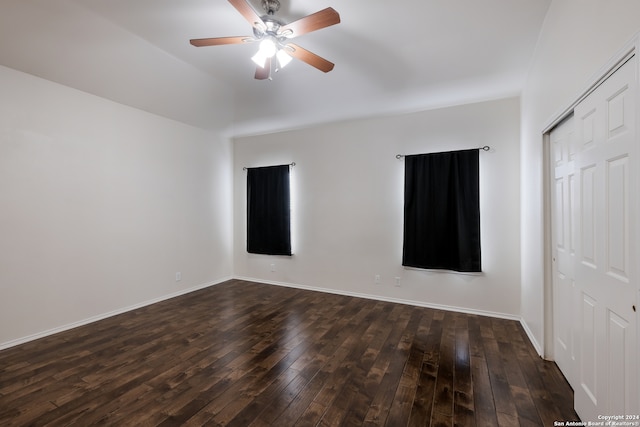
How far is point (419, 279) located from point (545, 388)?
197cm

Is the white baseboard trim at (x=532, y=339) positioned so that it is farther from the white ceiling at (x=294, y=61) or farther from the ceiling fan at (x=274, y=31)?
the ceiling fan at (x=274, y=31)

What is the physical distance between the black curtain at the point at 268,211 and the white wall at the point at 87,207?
89 cm

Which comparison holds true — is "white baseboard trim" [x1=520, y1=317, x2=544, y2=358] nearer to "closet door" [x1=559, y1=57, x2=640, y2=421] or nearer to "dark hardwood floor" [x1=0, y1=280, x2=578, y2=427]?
"dark hardwood floor" [x1=0, y1=280, x2=578, y2=427]

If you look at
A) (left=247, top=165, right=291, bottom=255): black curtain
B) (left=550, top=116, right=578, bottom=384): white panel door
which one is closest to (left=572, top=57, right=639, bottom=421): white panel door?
(left=550, top=116, right=578, bottom=384): white panel door

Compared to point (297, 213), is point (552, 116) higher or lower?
higher

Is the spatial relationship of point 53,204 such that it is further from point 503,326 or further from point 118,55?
point 503,326

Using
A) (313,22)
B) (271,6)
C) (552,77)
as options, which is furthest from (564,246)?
(271,6)

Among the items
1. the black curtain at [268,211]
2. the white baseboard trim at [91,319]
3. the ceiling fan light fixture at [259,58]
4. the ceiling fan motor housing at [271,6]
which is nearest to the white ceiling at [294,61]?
the ceiling fan motor housing at [271,6]

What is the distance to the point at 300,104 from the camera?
12.7 ft

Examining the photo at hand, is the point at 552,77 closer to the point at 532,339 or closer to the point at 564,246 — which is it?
the point at 564,246

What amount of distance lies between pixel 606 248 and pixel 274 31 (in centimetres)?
247

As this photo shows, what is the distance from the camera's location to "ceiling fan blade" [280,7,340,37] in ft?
5.84

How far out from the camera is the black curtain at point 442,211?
3656 mm

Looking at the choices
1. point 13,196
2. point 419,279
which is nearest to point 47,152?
point 13,196
